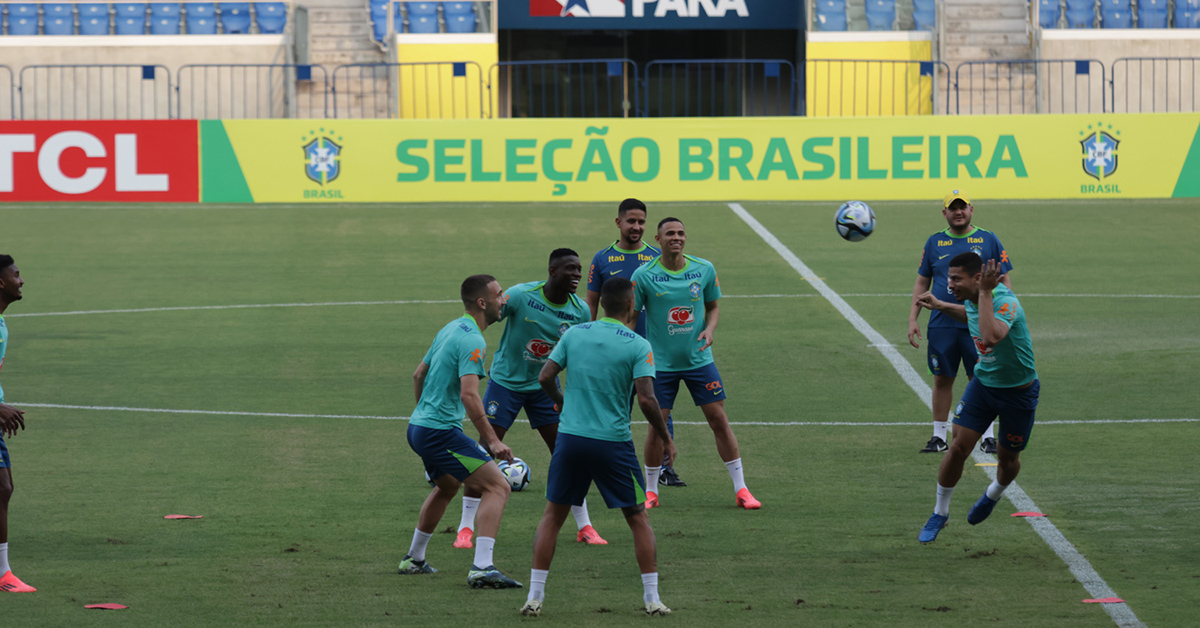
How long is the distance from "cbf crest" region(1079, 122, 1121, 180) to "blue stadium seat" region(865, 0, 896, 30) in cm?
1049

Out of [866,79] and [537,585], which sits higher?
[866,79]

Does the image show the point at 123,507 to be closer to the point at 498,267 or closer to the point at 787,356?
the point at 787,356

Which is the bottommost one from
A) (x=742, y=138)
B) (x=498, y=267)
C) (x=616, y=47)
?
(x=498, y=267)

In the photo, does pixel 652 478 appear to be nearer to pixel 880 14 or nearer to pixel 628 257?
pixel 628 257

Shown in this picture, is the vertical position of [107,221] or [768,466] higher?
[107,221]

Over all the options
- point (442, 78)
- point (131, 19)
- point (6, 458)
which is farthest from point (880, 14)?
point (6, 458)

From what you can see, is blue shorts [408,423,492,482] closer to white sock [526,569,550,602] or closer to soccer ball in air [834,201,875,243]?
white sock [526,569,550,602]

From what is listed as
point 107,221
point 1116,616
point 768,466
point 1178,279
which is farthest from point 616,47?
point 1116,616

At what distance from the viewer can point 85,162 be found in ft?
84.2

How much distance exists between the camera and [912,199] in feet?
84.7

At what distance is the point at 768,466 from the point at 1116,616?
162 inches

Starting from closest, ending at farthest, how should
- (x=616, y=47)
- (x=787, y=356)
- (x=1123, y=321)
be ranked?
(x=787, y=356)
(x=1123, y=321)
(x=616, y=47)

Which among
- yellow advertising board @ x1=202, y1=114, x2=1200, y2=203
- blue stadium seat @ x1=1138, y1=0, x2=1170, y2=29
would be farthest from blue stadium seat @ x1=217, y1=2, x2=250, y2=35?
blue stadium seat @ x1=1138, y1=0, x2=1170, y2=29

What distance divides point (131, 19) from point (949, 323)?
27.8 metres
